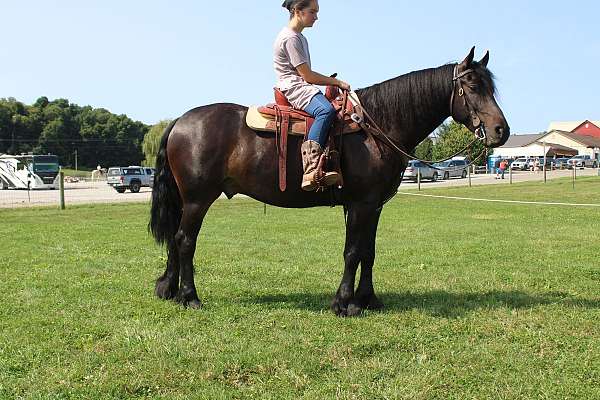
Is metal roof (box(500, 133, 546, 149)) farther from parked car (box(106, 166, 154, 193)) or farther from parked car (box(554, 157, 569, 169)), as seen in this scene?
parked car (box(106, 166, 154, 193))

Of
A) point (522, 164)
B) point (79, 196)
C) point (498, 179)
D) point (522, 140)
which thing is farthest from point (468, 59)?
point (522, 140)

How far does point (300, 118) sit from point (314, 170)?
65 cm

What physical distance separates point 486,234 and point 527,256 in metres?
3.03

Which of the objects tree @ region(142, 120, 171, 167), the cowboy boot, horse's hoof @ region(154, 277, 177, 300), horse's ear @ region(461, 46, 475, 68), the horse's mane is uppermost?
tree @ region(142, 120, 171, 167)

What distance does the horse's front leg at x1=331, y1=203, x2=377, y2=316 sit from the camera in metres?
6.03

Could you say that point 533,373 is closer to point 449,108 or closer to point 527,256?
point 449,108

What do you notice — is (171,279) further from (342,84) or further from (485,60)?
(485,60)

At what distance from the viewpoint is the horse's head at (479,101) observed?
5.75m

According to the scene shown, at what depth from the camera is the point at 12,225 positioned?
15445mm

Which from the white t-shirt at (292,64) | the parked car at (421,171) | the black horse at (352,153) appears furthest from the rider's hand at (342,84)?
the parked car at (421,171)

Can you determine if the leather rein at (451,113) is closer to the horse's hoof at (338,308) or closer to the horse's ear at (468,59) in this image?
the horse's ear at (468,59)

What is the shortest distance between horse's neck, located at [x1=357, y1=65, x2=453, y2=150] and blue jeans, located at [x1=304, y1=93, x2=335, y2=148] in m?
0.63

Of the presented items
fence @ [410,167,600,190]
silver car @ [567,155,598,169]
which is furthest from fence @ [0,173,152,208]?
silver car @ [567,155,598,169]

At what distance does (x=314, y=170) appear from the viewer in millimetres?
5734
